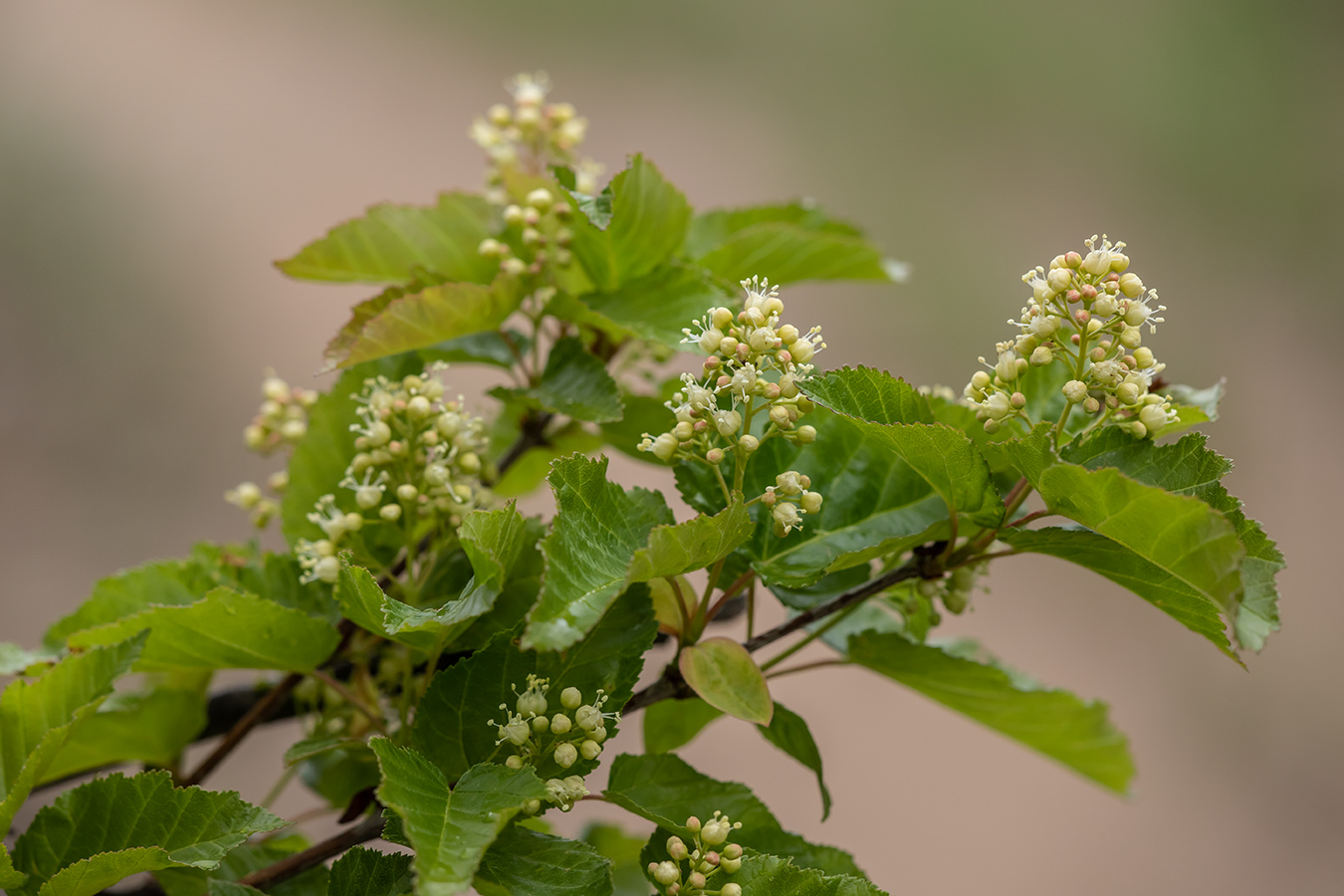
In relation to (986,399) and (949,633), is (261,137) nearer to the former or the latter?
(949,633)

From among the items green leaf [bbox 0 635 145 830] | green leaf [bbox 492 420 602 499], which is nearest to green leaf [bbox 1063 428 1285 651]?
green leaf [bbox 492 420 602 499]

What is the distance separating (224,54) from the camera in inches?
82.3

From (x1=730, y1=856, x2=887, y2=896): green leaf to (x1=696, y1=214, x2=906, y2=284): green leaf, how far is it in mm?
355

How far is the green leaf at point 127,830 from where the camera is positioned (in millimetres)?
393

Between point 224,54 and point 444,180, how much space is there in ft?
1.66

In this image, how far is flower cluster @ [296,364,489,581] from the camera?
491mm

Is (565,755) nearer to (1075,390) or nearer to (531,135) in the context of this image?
(1075,390)

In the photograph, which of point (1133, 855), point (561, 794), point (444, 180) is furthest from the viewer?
point (444, 180)

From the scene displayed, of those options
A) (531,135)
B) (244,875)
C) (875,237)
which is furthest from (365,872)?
(875,237)

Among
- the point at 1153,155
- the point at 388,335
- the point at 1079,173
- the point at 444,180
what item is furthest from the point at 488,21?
the point at 388,335

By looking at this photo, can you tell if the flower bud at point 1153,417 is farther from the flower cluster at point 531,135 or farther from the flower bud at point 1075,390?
the flower cluster at point 531,135

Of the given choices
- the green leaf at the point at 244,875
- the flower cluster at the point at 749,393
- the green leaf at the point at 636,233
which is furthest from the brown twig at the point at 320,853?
the green leaf at the point at 636,233

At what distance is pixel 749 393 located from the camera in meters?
0.40

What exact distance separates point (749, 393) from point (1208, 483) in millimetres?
182
